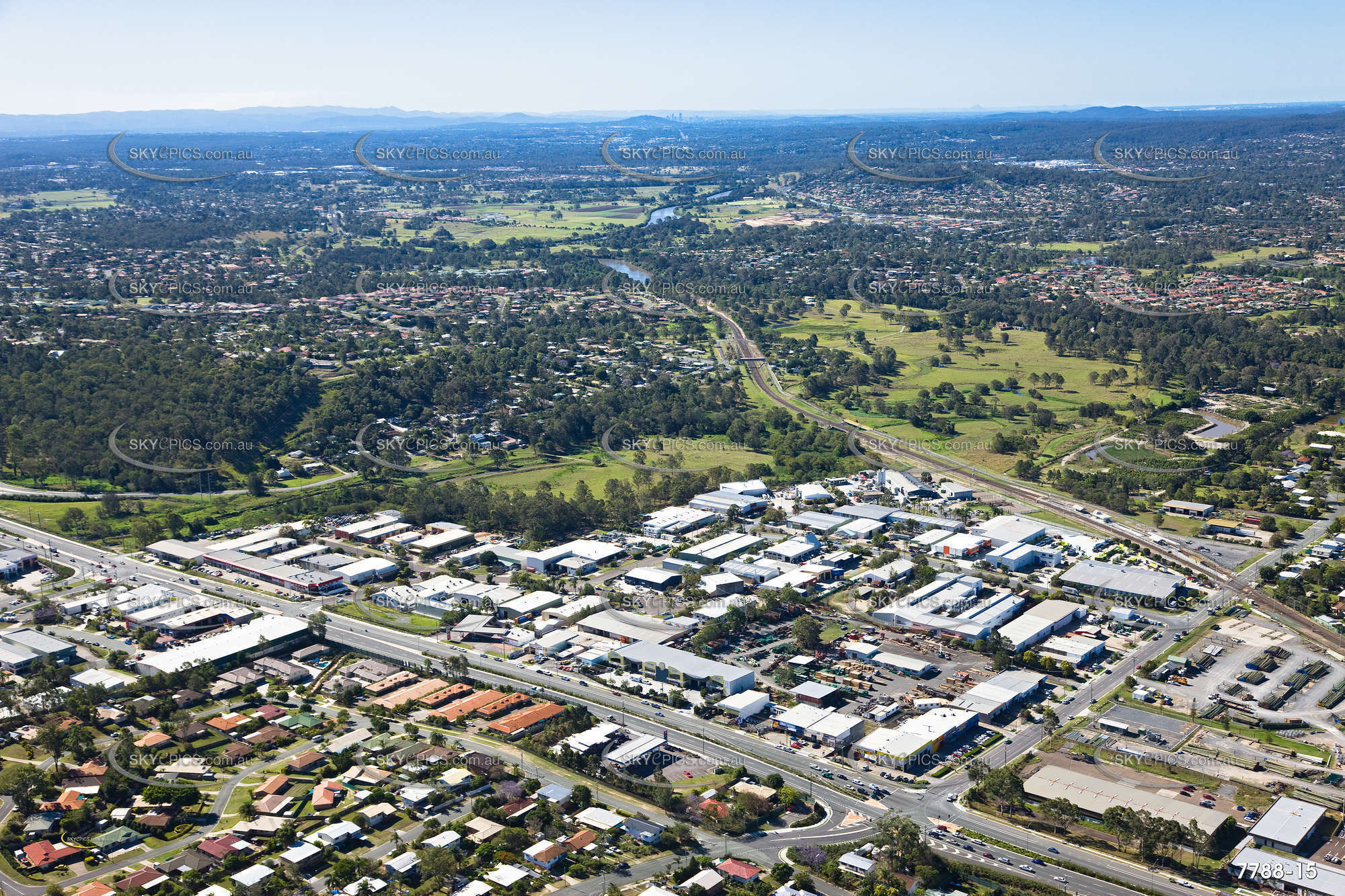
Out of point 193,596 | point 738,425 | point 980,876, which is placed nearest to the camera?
point 980,876

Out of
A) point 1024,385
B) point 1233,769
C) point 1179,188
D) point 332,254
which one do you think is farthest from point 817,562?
point 1179,188

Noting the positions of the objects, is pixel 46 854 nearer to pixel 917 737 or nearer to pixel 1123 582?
pixel 917 737

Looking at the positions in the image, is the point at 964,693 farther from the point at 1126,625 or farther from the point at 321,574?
the point at 321,574

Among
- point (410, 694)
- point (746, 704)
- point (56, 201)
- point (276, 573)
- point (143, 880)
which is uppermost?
point (56, 201)

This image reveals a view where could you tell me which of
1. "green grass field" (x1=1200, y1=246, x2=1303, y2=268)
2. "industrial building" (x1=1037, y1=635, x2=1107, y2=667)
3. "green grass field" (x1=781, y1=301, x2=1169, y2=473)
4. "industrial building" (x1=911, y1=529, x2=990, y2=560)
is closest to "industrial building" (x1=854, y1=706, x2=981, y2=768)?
"industrial building" (x1=1037, y1=635, x2=1107, y2=667)

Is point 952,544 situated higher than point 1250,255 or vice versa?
point 1250,255

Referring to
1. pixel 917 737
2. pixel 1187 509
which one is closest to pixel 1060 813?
pixel 917 737
